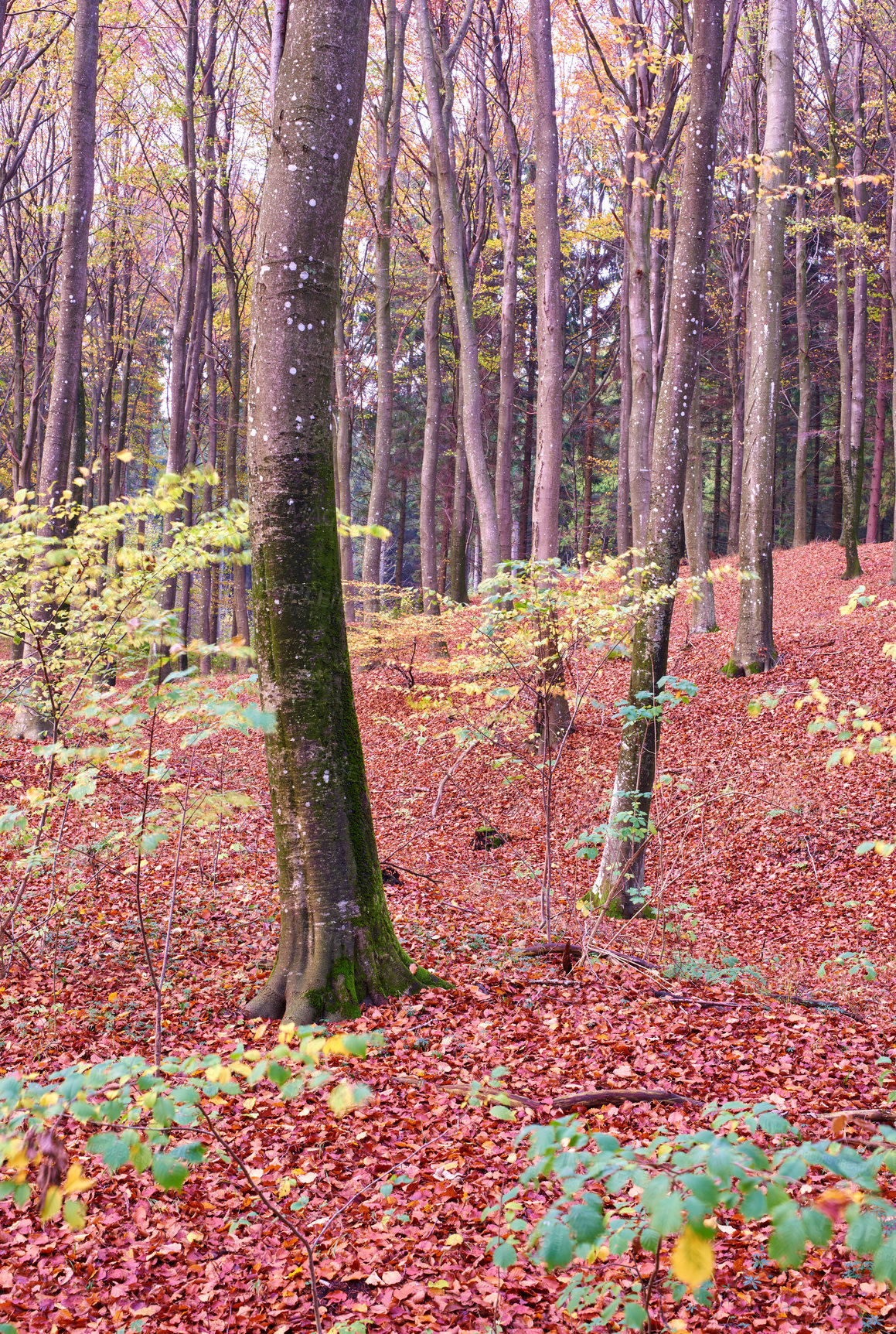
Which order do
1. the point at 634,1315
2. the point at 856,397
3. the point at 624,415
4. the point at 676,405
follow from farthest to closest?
the point at 624,415 → the point at 856,397 → the point at 676,405 → the point at 634,1315

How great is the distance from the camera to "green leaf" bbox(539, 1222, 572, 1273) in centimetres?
146

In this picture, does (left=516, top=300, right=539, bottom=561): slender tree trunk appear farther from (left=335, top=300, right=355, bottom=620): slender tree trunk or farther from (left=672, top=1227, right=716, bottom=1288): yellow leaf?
(left=672, top=1227, right=716, bottom=1288): yellow leaf

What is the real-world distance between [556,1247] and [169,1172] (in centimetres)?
76

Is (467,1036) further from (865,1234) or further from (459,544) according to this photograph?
(459,544)

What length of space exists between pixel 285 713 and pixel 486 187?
17.4m

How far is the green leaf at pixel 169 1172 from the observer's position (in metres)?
1.58

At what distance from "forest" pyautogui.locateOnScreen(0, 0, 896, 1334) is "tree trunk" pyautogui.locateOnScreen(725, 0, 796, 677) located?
0.22 ft

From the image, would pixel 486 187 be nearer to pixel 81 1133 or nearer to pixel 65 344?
pixel 65 344

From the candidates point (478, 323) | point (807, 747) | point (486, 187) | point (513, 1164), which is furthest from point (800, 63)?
point (513, 1164)

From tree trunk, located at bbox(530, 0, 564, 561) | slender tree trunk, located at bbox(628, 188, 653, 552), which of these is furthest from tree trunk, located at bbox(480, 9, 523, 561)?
slender tree trunk, located at bbox(628, 188, 653, 552)

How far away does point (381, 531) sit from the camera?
4.15m

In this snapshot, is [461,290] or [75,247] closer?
[75,247]

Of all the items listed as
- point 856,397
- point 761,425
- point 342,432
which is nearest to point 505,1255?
point 761,425

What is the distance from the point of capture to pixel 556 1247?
1491 mm
